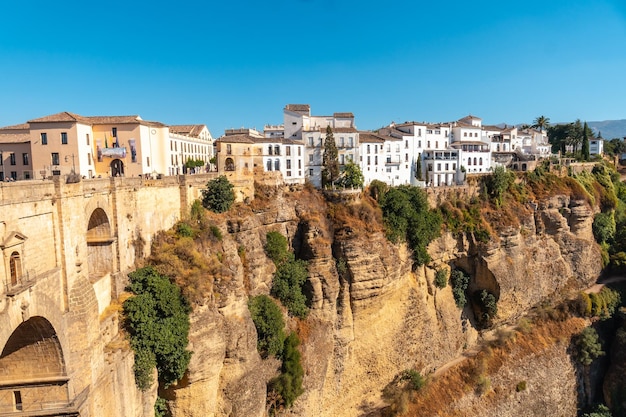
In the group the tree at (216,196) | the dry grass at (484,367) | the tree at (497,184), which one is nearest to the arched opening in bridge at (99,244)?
the tree at (216,196)

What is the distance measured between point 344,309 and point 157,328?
13.1 meters

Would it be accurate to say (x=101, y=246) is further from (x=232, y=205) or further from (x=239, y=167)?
(x=239, y=167)

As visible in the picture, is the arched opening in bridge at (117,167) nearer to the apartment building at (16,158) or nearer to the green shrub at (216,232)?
the apartment building at (16,158)

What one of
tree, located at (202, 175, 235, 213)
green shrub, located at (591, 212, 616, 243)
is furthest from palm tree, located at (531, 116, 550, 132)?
tree, located at (202, 175, 235, 213)

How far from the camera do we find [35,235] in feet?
43.7

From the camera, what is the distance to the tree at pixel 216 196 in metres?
24.9

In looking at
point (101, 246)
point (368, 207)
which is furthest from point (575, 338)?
point (101, 246)

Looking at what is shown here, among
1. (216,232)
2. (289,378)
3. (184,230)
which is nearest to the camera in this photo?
(184,230)

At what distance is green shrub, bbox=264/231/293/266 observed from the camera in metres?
26.0

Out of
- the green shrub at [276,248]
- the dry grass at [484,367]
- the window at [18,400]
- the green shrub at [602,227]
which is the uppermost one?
the green shrub at [276,248]

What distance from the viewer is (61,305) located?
47.2ft

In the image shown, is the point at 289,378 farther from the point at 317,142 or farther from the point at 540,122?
the point at 540,122

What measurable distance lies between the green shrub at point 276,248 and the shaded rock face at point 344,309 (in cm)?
51

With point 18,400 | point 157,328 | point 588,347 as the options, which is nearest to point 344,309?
point 157,328
